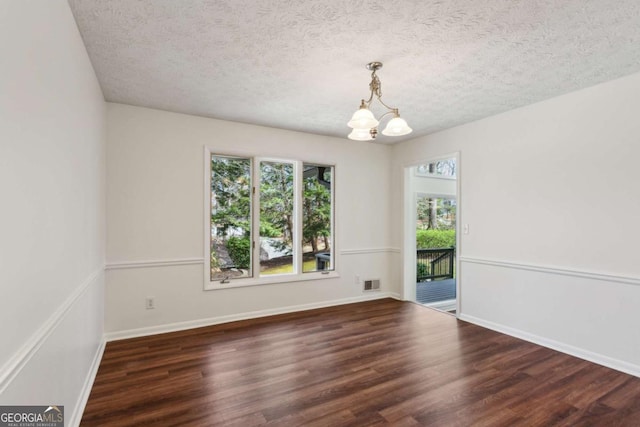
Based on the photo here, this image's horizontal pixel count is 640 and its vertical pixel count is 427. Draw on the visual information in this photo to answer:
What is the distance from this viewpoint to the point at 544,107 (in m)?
3.30

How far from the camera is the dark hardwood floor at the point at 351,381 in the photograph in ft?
6.89

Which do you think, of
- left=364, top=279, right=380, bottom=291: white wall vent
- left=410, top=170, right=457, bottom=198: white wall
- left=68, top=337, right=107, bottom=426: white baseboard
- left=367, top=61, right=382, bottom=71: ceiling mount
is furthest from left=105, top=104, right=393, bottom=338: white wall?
left=367, top=61, right=382, bottom=71: ceiling mount

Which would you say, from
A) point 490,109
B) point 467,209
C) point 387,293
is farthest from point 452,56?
point 387,293

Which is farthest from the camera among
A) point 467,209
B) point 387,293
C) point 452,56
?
point 387,293

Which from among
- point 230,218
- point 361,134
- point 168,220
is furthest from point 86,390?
point 361,134

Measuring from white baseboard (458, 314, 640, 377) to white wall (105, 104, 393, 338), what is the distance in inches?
86.1

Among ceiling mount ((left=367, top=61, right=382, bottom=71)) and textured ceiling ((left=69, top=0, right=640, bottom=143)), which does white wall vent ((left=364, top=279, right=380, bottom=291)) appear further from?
ceiling mount ((left=367, top=61, right=382, bottom=71))

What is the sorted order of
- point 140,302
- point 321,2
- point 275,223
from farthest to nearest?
point 275,223 → point 140,302 → point 321,2

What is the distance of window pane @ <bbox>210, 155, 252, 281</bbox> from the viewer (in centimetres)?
402

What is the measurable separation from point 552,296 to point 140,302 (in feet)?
14.3

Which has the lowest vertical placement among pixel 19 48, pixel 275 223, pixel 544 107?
pixel 275 223

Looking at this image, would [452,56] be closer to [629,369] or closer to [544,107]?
[544,107]

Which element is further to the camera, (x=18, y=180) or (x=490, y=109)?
(x=490, y=109)

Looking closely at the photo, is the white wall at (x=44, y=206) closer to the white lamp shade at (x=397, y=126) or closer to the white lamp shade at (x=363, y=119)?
the white lamp shade at (x=363, y=119)
